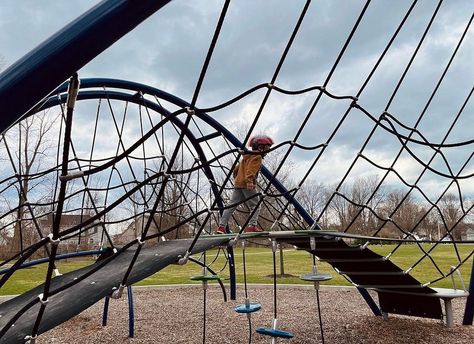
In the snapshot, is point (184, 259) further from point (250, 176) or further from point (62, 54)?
point (250, 176)

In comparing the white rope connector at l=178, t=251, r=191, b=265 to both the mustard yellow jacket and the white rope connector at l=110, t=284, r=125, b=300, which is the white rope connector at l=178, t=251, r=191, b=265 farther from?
the mustard yellow jacket

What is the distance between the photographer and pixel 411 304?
4207mm

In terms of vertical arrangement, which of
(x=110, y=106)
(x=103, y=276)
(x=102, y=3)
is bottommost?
(x=103, y=276)

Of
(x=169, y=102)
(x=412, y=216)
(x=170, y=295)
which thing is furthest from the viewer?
(x=412, y=216)

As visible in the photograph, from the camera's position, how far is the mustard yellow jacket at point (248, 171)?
13.9 feet

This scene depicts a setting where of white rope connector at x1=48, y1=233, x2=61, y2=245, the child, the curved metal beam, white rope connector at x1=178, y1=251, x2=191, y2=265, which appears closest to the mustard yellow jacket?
the child

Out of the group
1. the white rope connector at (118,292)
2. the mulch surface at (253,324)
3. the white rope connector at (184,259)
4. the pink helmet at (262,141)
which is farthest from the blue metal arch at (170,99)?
the white rope connector at (118,292)

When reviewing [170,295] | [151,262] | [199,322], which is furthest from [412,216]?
[151,262]

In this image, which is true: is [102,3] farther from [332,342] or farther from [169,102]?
[169,102]

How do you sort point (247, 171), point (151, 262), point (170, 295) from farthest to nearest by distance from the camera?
point (170, 295) → point (247, 171) → point (151, 262)

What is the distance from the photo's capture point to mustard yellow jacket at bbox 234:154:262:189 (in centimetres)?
423

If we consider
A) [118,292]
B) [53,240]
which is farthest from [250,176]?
[53,240]

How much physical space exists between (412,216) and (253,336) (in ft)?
65.2

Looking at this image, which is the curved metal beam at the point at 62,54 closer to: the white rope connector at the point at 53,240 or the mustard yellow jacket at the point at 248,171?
the white rope connector at the point at 53,240
